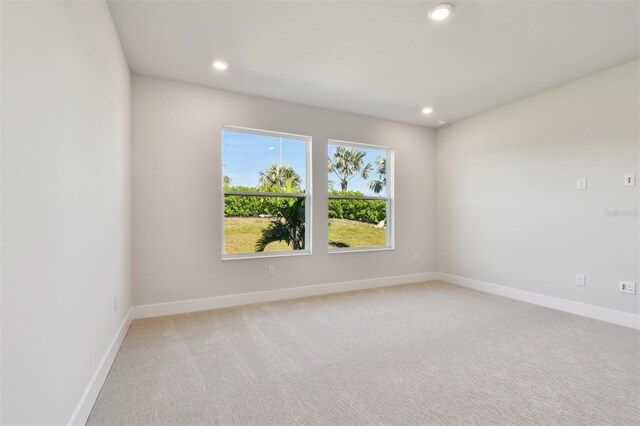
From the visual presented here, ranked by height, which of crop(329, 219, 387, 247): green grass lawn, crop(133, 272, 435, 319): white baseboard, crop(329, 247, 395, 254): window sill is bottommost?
crop(133, 272, 435, 319): white baseboard

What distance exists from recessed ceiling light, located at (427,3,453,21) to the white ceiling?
0.18ft

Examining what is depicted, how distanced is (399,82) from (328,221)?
199cm

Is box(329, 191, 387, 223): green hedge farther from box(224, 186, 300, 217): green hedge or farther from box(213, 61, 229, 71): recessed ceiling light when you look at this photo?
box(213, 61, 229, 71): recessed ceiling light

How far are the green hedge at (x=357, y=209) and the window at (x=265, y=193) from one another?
458mm

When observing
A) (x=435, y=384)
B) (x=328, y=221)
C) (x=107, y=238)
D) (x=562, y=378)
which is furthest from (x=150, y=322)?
(x=562, y=378)

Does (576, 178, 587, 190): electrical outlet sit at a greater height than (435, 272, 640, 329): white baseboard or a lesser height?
greater

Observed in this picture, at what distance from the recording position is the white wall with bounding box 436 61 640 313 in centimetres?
303

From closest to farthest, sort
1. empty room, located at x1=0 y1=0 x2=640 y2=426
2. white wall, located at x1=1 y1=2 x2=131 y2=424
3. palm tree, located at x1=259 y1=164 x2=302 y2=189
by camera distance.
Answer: white wall, located at x1=1 y1=2 x2=131 y2=424 → empty room, located at x1=0 y1=0 x2=640 y2=426 → palm tree, located at x1=259 y1=164 x2=302 y2=189

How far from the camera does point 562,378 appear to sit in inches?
78.7

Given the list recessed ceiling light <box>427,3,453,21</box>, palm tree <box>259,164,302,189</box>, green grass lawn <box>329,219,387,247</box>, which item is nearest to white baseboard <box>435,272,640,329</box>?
green grass lawn <box>329,219,387,247</box>

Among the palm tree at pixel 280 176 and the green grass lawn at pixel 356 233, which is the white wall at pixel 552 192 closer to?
the green grass lawn at pixel 356 233

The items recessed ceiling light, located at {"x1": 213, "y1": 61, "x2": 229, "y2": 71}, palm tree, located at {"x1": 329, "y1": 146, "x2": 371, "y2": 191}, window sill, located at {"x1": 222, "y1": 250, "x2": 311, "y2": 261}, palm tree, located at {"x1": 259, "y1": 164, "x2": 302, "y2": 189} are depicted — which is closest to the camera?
recessed ceiling light, located at {"x1": 213, "y1": 61, "x2": 229, "y2": 71}

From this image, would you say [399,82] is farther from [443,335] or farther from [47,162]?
[47,162]

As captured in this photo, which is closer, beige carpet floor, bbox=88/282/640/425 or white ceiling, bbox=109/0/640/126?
beige carpet floor, bbox=88/282/640/425
